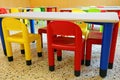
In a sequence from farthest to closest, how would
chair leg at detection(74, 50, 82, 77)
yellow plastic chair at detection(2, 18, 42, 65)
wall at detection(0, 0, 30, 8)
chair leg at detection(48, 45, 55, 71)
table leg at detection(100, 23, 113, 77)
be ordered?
wall at detection(0, 0, 30, 8) → yellow plastic chair at detection(2, 18, 42, 65) → chair leg at detection(48, 45, 55, 71) → chair leg at detection(74, 50, 82, 77) → table leg at detection(100, 23, 113, 77)

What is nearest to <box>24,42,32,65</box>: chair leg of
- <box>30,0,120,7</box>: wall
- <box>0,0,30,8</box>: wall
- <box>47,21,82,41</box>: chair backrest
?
<box>47,21,82,41</box>: chair backrest

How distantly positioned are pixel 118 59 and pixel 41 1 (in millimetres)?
5574

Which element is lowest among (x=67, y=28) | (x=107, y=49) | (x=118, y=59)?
(x=118, y=59)

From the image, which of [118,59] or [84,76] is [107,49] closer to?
Answer: [84,76]

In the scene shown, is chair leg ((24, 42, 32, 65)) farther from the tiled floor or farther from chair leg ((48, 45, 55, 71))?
chair leg ((48, 45, 55, 71))

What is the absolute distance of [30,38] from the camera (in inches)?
67.2

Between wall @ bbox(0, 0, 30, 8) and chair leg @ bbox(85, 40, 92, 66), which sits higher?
wall @ bbox(0, 0, 30, 8)

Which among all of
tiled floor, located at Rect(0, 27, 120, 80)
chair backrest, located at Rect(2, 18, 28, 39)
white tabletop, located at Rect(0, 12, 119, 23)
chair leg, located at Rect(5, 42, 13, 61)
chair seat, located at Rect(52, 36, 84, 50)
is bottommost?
tiled floor, located at Rect(0, 27, 120, 80)

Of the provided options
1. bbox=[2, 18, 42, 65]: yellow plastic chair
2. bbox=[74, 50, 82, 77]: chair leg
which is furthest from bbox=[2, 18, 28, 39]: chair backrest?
bbox=[74, 50, 82, 77]: chair leg

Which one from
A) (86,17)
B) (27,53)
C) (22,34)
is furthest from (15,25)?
(86,17)

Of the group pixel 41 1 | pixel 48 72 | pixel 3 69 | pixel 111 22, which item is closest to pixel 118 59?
pixel 111 22

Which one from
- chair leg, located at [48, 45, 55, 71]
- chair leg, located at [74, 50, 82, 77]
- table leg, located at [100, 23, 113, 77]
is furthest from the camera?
chair leg, located at [48, 45, 55, 71]

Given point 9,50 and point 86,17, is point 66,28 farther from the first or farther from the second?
point 9,50

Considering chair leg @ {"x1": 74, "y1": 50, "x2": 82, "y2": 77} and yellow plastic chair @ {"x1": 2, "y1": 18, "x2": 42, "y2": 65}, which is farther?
yellow plastic chair @ {"x1": 2, "y1": 18, "x2": 42, "y2": 65}
